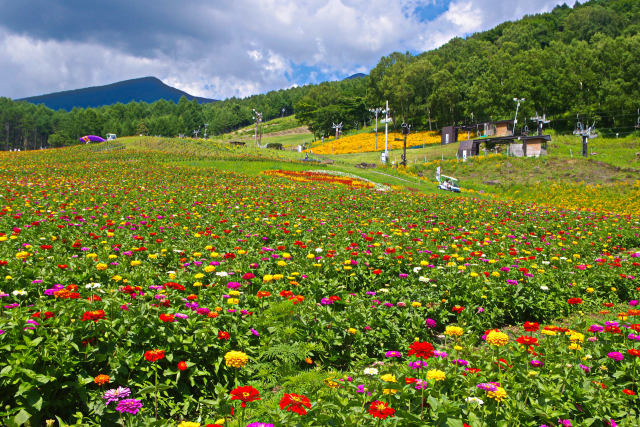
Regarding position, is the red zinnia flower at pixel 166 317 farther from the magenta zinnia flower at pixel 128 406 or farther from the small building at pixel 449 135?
the small building at pixel 449 135

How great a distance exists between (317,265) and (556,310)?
13.1 feet

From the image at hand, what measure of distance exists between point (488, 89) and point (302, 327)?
307 ft

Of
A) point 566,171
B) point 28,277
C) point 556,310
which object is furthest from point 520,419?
point 566,171

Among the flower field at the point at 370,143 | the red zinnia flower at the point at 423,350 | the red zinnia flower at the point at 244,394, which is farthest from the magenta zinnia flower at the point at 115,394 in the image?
the flower field at the point at 370,143

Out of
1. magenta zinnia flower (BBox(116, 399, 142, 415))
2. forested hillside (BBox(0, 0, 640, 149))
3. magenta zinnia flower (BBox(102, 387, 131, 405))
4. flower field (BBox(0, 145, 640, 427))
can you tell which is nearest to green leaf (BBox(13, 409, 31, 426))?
flower field (BBox(0, 145, 640, 427))

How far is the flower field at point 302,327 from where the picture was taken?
8.97 ft

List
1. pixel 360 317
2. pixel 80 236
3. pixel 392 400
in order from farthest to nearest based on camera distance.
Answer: pixel 80 236 → pixel 360 317 → pixel 392 400

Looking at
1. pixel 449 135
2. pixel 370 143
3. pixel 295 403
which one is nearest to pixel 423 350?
pixel 295 403

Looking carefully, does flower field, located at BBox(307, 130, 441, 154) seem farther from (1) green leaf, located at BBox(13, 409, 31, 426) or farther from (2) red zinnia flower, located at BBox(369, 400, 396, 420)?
(1) green leaf, located at BBox(13, 409, 31, 426)

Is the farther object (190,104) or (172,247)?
(190,104)

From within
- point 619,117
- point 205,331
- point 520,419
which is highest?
point 619,117

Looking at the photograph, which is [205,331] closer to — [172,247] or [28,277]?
[28,277]

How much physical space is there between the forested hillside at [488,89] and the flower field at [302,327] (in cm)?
7857

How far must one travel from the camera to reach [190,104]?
142 m
